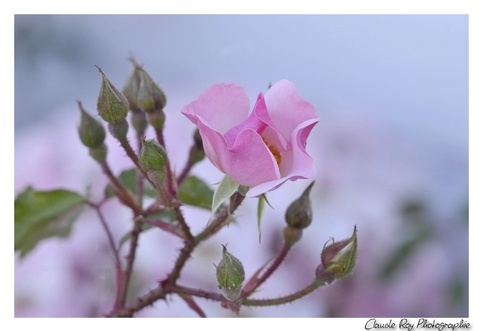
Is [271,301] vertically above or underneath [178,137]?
underneath

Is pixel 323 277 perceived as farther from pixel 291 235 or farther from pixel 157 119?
pixel 157 119

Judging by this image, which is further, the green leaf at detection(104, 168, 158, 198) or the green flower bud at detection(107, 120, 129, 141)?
the green leaf at detection(104, 168, 158, 198)

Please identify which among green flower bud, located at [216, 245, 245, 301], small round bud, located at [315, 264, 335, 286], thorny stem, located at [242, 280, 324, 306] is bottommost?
thorny stem, located at [242, 280, 324, 306]

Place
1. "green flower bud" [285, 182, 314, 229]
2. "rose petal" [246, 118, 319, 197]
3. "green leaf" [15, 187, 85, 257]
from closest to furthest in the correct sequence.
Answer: "rose petal" [246, 118, 319, 197] → "green flower bud" [285, 182, 314, 229] → "green leaf" [15, 187, 85, 257]

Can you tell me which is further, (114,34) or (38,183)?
(114,34)

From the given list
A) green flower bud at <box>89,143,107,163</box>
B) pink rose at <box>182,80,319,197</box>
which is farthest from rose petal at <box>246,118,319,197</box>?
green flower bud at <box>89,143,107,163</box>

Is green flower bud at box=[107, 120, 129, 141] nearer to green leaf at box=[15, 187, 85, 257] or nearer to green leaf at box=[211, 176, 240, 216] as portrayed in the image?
green leaf at box=[211, 176, 240, 216]

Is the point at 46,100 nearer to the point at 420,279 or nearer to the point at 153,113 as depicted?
the point at 153,113
